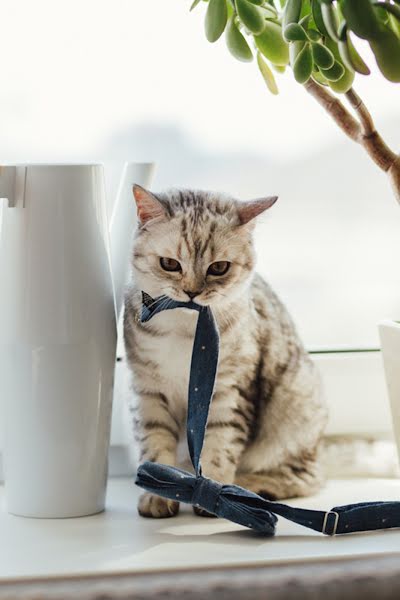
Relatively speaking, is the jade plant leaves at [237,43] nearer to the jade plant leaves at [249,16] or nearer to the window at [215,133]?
the jade plant leaves at [249,16]

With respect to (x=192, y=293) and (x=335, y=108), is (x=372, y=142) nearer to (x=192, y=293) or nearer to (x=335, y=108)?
(x=335, y=108)

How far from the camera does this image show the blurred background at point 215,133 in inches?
51.0

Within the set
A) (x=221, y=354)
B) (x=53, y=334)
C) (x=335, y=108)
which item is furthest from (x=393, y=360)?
(x=53, y=334)

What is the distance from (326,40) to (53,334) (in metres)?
0.44

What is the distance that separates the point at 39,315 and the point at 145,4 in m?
0.56

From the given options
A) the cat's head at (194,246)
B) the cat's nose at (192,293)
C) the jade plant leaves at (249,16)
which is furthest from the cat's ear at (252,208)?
the jade plant leaves at (249,16)

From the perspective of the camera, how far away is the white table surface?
842 mm

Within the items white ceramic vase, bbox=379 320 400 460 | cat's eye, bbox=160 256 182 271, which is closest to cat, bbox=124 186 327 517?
cat's eye, bbox=160 256 182 271

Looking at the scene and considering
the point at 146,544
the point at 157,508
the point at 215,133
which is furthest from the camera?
the point at 215,133

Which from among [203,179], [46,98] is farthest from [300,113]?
[46,98]

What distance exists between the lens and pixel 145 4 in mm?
1310

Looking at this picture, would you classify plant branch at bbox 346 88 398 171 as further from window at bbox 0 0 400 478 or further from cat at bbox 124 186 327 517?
window at bbox 0 0 400 478

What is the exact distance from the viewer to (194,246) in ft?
3.47

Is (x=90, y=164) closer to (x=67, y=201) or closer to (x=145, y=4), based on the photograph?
(x=67, y=201)
